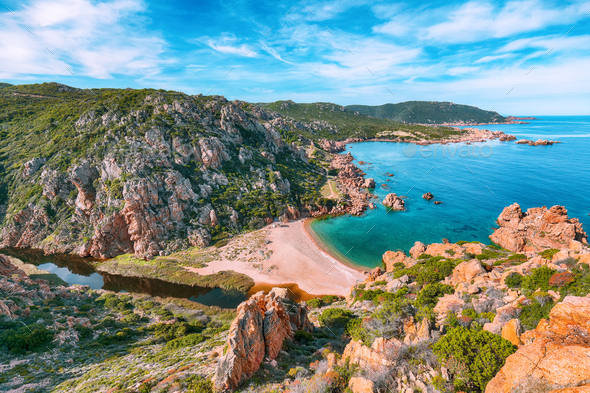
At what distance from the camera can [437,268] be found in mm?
25219

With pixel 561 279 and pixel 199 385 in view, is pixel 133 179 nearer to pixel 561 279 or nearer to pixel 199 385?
pixel 199 385

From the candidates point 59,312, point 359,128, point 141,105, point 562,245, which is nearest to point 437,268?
point 562,245

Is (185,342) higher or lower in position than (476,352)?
lower

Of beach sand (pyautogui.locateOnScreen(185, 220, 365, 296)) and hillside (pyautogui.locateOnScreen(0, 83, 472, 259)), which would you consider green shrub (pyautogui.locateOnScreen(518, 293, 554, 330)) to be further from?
hillside (pyautogui.locateOnScreen(0, 83, 472, 259))

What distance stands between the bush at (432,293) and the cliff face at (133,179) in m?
37.1

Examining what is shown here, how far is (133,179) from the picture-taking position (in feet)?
156

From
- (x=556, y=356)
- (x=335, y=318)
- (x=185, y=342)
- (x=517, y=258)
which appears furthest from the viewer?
(x=517, y=258)

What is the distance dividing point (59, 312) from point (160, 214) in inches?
916

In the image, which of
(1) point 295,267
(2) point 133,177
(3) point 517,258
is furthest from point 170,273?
(3) point 517,258

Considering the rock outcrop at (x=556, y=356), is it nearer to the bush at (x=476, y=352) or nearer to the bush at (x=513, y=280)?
the bush at (x=476, y=352)

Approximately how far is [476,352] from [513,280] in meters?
10.5

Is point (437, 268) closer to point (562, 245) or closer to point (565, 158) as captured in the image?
point (562, 245)

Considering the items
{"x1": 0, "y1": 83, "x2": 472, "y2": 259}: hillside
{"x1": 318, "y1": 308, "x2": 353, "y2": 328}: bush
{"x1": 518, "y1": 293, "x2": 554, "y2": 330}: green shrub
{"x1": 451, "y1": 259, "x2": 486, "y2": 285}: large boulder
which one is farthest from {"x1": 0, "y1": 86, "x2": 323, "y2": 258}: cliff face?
{"x1": 518, "y1": 293, "x2": 554, "y2": 330}: green shrub

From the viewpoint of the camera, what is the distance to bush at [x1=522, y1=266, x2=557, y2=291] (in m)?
15.9
